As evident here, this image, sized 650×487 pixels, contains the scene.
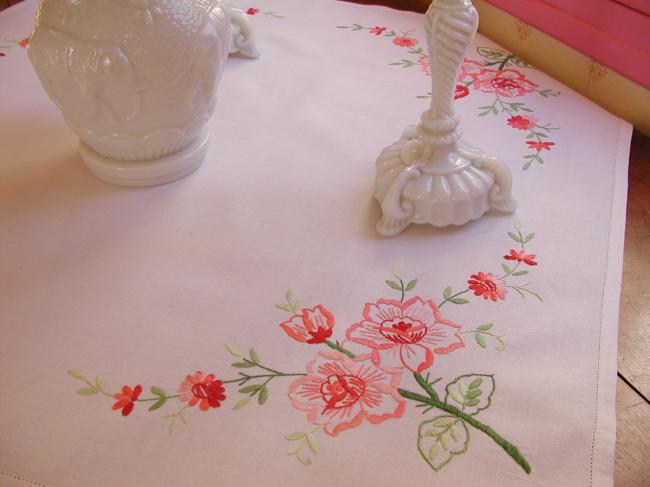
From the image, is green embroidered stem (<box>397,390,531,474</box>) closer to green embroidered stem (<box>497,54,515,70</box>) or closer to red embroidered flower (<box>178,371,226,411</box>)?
red embroidered flower (<box>178,371,226,411</box>)

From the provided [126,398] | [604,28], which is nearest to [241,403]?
[126,398]

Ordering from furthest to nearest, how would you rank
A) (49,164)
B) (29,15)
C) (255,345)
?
1. (29,15)
2. (49,164)
3. (255,345)

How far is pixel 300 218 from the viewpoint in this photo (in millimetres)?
952

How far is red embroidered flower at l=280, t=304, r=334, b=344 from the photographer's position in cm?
Answer: 77

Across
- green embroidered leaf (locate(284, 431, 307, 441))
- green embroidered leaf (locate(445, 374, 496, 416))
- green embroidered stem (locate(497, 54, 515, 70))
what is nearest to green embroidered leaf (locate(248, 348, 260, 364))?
green embroidered leaf (locate(284, 431, 307, 441))

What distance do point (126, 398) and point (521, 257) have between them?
0.55 metres

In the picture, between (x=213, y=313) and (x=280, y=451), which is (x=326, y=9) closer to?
(x=213, y=313)

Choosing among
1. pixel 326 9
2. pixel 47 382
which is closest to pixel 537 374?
pixel 47 382

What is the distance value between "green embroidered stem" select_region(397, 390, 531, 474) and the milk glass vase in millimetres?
523

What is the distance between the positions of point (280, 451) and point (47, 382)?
0.28 meters

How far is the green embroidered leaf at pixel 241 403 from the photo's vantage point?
2.27 ft

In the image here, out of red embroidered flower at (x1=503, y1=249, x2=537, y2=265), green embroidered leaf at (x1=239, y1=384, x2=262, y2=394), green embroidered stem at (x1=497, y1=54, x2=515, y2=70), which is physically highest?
green embroidered stem at (x1=497, y1=54, x2=515, y2=70)

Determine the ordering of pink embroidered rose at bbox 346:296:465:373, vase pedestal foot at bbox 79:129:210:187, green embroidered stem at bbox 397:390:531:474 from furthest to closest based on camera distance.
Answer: vase pedestal foot at bbox 79:129:210:187, pink embroidered rose at bbox 346:296:465:373, green embroidered stem at bbox 397:390:531:474

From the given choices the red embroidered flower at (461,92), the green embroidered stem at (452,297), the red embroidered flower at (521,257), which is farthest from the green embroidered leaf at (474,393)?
the red embroidered flower at (461,92)
